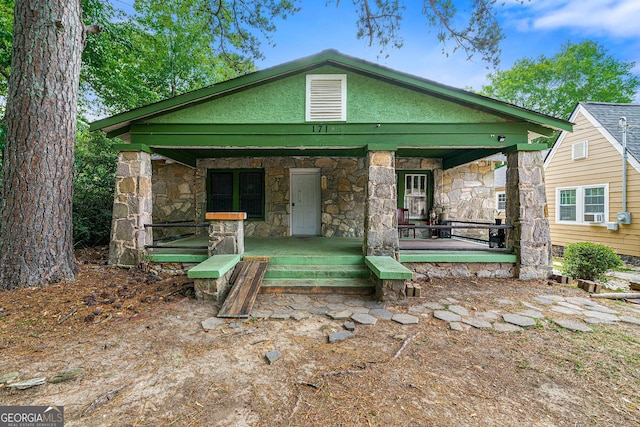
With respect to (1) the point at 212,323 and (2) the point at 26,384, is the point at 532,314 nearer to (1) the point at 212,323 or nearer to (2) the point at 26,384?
(1) the point at 212,323

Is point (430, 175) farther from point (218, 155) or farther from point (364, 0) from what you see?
point (218, 155)

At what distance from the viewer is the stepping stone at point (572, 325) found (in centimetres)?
288

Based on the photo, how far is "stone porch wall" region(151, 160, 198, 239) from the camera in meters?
7.34

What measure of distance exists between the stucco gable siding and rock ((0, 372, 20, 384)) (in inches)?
160

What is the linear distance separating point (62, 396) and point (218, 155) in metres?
5.98

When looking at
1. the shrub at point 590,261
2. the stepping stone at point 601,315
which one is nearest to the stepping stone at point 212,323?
the stepping stone at point 601,315

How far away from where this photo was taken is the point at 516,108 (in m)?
4.61

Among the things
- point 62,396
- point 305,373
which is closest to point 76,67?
point 62,396

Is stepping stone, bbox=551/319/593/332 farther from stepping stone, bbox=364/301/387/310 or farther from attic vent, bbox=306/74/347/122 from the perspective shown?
attic vent, bbox=306/74/347/122

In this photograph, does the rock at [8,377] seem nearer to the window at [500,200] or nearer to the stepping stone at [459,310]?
the stepping stone at [459,310]

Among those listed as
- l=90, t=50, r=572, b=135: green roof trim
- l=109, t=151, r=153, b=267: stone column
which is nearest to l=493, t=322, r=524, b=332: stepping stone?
l=90, t=50, r=572, b=135: green roof trim

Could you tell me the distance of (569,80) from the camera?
16.0 m

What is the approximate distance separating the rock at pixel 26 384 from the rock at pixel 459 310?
3.97 m

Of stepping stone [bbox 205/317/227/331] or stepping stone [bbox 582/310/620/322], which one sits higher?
stepping stone [bbox 582/310/620/322]
